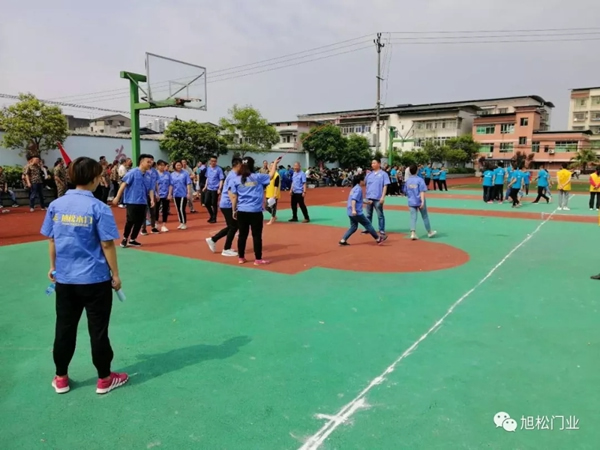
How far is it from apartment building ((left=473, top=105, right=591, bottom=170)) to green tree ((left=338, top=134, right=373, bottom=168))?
31355 millimetres

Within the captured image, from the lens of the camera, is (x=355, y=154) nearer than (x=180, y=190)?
No

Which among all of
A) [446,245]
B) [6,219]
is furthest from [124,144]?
[446,245]

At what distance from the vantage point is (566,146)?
64.8 meters

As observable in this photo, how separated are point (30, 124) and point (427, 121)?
64.2 metres

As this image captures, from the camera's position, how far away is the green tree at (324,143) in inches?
1670

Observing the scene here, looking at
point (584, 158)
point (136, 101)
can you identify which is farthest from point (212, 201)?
point (584, 158)

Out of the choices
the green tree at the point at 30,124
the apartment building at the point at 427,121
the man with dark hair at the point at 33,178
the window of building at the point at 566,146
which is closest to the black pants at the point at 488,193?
the man with dark hair at the point at 33,178

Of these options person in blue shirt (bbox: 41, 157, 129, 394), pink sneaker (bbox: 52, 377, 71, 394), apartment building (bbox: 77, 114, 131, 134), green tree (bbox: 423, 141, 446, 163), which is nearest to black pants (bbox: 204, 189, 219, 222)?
person in blue shirt (bbox: 41, 157, 129, 394)

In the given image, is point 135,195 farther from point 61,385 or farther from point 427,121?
point 427,121

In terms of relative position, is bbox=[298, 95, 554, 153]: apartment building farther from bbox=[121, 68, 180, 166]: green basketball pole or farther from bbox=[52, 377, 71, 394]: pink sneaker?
bbox=[52, 377, 71, 394]: pink sneaker

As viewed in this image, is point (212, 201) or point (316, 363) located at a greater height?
point (212, 201)

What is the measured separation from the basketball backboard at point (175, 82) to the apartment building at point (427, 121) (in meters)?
51.9

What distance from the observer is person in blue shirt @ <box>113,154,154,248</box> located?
8.75 meters

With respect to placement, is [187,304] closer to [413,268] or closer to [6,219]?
[413,268]
